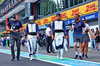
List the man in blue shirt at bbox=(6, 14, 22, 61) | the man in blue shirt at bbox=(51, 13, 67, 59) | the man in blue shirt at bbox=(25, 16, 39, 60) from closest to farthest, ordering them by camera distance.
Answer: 1. the man in blue shirt at bbox=(51, 13, 67, 59)
2. the man in blue shirt at bbox=(6, 14, 22, 61)
3. the man in blue shirt at bbox=(25, 16, 39, 60)

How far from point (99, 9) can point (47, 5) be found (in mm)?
17159

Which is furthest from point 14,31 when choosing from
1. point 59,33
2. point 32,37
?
point 59,33

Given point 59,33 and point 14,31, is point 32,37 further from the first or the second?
point 59,33

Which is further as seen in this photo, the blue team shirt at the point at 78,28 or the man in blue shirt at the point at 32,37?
the man in blue shirt at the point at 32,37

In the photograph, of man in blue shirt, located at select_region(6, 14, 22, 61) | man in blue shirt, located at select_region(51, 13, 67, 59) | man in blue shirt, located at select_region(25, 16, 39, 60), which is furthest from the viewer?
man in blue shirt, located at select_region(25, 16, 39, 60)

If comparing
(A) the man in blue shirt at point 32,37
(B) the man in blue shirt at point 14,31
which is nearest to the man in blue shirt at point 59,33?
(A) the man in blue shirt at point 32,37

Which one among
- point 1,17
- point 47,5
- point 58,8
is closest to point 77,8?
point 58,8

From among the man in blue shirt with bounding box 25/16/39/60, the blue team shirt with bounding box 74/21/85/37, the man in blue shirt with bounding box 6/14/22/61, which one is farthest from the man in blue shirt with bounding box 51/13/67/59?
the man in blue shirt with bounding box 6/14/22/61

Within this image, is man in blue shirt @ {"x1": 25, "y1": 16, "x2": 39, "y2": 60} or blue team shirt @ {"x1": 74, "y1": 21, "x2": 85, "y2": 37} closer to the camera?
blue team shirt @ {"x1": 74, "y1": 21, "x2": 85, "y2": 37}

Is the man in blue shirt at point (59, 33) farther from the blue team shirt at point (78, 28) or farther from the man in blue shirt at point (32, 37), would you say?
the man in blue shirt at point (32, 37)

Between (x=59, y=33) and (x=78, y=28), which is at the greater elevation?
(x=78, y=28)

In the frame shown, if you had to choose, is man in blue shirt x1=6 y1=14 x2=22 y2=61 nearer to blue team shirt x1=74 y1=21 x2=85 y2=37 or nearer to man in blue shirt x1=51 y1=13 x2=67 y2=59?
man in blue shirt x1=51 y1=13 x2=67 y2=59

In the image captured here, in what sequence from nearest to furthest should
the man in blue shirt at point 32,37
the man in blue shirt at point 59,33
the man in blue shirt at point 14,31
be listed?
the man in blue shirt at point 59,33 → the man in blue shirt at point 14,31 → the man in blue shirt at point 32,37

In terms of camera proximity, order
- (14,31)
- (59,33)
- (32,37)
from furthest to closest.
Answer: (32,37), (14,31), (59,33)
